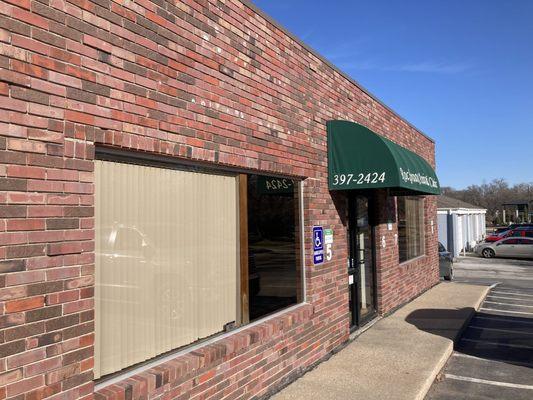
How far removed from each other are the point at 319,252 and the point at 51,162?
4011mm

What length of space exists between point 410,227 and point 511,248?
19.0 meters

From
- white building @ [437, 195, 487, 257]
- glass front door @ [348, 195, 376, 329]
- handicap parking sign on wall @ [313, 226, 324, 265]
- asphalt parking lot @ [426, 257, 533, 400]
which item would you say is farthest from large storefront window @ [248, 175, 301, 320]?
white building @ [437, 195, 487, 257]

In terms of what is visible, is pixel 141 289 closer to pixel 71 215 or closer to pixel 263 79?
pixel 71 215

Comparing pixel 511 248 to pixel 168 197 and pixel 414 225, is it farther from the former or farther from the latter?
pixel 168 197

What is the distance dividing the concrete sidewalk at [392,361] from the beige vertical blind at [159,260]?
1.37 m

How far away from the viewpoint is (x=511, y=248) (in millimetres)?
27562

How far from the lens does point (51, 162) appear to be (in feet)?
9.70

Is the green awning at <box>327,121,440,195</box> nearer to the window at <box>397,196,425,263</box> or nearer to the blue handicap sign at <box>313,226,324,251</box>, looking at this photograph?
the blue handicap sign at <box>313,226,324,251</box>

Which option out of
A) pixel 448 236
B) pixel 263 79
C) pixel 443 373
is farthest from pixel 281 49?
pixel 448 236

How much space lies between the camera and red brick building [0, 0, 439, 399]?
112 inches

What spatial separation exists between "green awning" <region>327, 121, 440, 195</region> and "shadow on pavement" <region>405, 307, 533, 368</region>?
9.39ft

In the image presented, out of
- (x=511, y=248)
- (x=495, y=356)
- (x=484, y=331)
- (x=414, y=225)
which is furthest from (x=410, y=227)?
(x=511, y=248)

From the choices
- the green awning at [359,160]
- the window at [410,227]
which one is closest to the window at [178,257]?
the green awning at [359,160]

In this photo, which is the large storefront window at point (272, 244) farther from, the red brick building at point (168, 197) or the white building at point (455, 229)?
the white building at point (455, 229)
